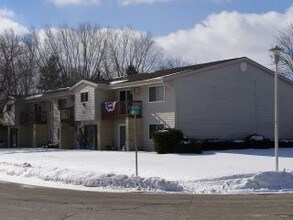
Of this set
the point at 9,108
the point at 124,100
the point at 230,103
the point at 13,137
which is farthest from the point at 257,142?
the point at 13,137

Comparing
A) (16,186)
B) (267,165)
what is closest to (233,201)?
(16,186)

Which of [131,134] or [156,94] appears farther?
[131,134]

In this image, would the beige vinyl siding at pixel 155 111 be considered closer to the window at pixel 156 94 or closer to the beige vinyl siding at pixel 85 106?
the window at pixel 156 94

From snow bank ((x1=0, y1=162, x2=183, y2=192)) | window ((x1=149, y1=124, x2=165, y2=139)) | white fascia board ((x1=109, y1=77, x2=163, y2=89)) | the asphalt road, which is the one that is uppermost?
white fascia board ((x1=109, y1=77, x2=163, y2=89))

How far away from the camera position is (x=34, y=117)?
193 feet

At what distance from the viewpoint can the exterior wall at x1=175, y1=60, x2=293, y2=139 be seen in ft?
131

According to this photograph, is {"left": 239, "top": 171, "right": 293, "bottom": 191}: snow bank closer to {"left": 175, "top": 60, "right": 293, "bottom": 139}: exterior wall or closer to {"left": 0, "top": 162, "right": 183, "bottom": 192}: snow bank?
{"left": 0, "top": 162, "right": 183, "bottom": 192}: snow bank

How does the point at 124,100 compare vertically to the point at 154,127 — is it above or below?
above

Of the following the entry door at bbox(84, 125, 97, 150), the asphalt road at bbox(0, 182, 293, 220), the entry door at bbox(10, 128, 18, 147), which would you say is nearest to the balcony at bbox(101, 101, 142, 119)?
the entry door at bbox(84, 125, 97, 150)

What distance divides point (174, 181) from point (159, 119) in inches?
806

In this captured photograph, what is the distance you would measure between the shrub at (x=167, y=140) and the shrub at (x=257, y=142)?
6202 mm

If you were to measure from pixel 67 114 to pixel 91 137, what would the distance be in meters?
4.11

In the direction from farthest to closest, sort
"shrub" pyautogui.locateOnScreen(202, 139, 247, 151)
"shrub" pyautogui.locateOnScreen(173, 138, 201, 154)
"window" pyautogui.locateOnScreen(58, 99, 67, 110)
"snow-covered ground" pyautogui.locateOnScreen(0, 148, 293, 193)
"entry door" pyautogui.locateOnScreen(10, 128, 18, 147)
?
"entry door" pyautogui.locateOnScreen(10, 128, 18, 147) < "window" pyautogui.locateOnScreen(58, 99, 67, 110) < "shrub" pyautogui.locateOnScreen(202, 139, 247, 151) < "shrub" pyautogui.locateOnScreen(173, 138, 201, 154) < "snow-covered ground" pyautogui.locateOnScreen(0, 148, 293, 193)

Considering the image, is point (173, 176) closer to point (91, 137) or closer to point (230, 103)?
point (230, 103)
